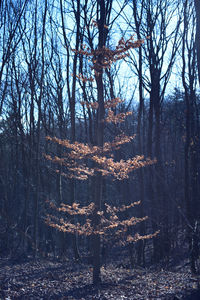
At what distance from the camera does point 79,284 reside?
877 centimetres

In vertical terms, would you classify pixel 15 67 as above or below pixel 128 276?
above

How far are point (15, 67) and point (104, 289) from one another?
400 inches

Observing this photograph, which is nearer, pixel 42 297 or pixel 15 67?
pixel 42 297

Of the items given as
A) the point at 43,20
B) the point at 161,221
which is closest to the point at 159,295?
the point at 161,221

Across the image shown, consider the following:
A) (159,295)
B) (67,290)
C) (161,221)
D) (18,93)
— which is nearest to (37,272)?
(67,290)

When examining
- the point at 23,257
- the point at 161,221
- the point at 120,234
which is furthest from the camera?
the point at 161,221

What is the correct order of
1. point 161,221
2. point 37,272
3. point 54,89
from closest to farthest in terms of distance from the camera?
point 37,272 → point 161,221 → point 54,89

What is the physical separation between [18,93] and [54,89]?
229cm

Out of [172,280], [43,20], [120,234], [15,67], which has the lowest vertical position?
[172,280]

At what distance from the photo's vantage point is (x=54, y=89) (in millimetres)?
16578

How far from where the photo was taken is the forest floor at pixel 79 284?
7.60 m

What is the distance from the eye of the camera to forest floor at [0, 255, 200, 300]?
7602 mm

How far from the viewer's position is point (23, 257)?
1247cm

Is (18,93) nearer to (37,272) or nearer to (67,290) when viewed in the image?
(37,272)
